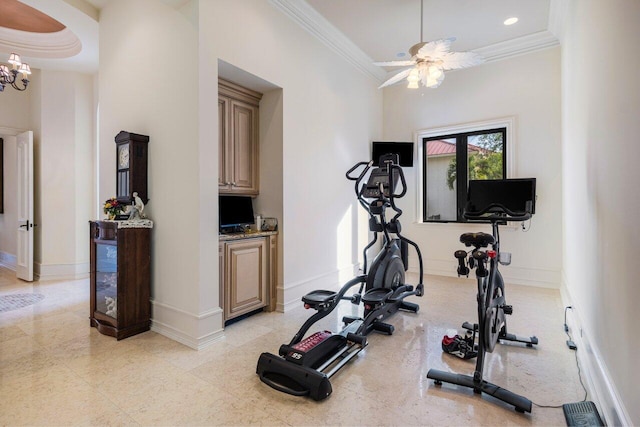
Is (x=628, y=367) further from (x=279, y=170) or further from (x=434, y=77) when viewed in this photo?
(x=279, y=170)

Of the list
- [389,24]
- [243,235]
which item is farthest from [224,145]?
[389,24]

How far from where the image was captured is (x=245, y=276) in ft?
11.4

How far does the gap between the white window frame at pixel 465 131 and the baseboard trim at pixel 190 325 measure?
13.9ft

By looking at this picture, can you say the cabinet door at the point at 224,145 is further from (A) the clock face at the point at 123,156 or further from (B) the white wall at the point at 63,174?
(B) the white wall at the point at 63,174

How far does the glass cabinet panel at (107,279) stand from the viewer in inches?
120

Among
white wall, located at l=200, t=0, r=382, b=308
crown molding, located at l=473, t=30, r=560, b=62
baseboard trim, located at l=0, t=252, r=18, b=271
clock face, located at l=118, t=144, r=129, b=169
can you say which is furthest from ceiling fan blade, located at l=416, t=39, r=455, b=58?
baseboard trim, located at l=0, t=252, r=18, b=271

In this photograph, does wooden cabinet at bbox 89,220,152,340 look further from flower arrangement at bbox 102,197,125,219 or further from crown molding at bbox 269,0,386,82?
crown molding at bbox 269,0,386,82

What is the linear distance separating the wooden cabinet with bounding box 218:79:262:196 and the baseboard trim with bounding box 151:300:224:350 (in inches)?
52.6

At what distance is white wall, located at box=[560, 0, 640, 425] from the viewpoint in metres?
1.42

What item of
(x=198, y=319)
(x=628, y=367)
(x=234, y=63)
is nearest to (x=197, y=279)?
(x=198, y=319)

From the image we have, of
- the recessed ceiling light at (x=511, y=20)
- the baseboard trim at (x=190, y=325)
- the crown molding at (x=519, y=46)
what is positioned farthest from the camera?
the crown molding at (x=519, y=46)

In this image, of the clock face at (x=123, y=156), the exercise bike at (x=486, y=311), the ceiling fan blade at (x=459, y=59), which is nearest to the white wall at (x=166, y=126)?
the clock face at (x=123, y=156)

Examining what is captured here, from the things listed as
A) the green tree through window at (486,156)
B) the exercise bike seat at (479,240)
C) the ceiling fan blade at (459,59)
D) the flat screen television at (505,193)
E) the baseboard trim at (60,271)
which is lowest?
the baseboard trim at (60,271)

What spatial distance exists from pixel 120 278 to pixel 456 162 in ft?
17.6
